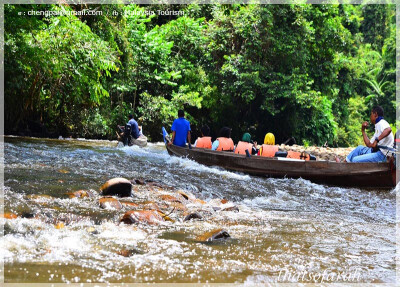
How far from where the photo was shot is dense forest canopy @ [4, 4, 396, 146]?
1653 cm

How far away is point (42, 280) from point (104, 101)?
16114 millimetres

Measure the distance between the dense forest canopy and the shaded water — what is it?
8.34 meters

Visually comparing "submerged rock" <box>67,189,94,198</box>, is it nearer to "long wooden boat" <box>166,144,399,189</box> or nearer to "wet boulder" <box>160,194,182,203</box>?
"wet boulder" <box>160,194,182,203</box>

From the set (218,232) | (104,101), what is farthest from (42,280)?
(104,101)

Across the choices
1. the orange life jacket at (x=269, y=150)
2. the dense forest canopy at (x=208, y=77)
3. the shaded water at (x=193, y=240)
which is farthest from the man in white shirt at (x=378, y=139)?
the dense forest canopy at (x=208, y=77)

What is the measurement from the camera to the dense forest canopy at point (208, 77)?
1653 cm

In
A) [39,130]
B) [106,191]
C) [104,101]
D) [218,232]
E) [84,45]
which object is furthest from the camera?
[104,101]

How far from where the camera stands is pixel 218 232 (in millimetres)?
4617

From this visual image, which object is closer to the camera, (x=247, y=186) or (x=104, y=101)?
(x=247, y=186)

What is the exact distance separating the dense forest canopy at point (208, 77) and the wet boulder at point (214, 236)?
10369mm

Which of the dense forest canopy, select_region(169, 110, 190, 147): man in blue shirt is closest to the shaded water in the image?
select_region(169, 110, 190, 147): man in blue shirt

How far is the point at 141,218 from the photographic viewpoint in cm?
499

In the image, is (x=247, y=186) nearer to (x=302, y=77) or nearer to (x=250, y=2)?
(x=302, y=77)

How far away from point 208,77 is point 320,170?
1277 centimetres
